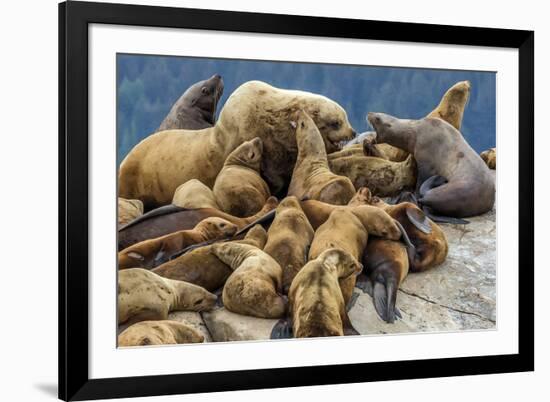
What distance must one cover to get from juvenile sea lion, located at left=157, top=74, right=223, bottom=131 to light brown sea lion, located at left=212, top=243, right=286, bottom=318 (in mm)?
589

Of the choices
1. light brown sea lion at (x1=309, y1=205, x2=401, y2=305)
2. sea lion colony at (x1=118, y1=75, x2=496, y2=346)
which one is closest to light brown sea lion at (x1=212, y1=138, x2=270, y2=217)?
sea lion colony at (x1=118, y1=75, x2=496, y2=346)

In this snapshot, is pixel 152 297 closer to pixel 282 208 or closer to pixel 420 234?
pixel 282 208

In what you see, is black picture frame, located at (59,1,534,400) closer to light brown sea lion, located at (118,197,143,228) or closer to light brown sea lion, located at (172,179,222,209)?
light brown sea lion, located at (118,197,143,228)

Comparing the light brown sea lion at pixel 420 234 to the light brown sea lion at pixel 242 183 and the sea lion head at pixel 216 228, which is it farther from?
the sea lion head at pixel 216 228

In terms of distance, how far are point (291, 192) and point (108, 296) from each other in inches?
40.8

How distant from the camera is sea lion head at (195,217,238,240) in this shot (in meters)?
Answer: 4.48

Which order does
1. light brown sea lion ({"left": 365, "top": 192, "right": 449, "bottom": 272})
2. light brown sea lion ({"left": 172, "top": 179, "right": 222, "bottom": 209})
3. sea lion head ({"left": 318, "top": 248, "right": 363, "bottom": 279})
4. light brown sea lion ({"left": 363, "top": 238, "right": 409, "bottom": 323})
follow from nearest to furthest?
1. light brown sea lion ({"left": 172, "top": 179, "right": 222, "bottom": 209})
2. sea lion head ({"left": 318, "top": 248, "right": 363, "bottom": 279})
3. light brown sea lion ({"left": 363, "top": 238, "right": 409, "bottom": 323})
4. light brown sea lion ({"left": 365, "top": 192, "right": 449, "bottom": 272})

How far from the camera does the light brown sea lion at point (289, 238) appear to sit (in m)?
4.57

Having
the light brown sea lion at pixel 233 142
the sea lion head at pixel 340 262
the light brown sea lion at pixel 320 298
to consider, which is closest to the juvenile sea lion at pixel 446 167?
the light brown sea lion at pixel 233 142

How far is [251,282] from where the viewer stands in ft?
14.6

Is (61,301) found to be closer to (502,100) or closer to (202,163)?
(202,163)

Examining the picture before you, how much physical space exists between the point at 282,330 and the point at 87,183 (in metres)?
1.14

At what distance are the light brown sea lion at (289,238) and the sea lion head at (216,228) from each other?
0.63 ft

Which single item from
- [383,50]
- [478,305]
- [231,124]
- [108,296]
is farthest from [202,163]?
[478,305]
